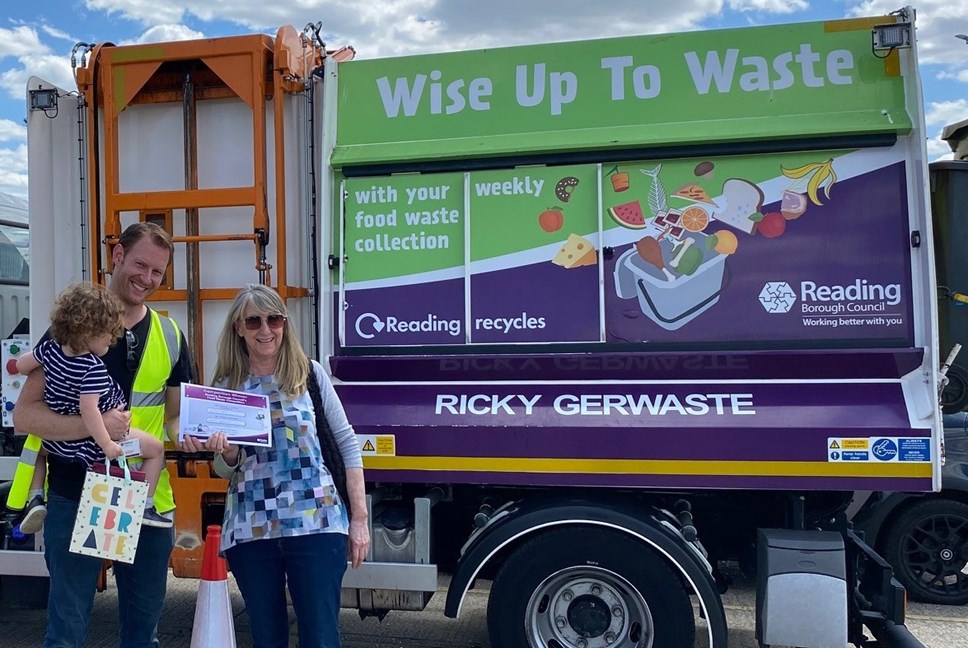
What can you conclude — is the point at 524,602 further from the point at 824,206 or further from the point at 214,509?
the point at 824,206

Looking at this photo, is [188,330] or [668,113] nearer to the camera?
[668,113]

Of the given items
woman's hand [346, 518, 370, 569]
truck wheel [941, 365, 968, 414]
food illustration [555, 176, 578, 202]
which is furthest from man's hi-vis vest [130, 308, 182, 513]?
truck wheel [941, 365, 968, 414]

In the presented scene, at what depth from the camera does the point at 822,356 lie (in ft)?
11.5

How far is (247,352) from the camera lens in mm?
2900

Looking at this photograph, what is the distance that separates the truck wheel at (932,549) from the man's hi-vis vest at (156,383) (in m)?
4.62

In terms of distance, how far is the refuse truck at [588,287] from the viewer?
11.5ft

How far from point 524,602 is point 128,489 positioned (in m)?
1.79

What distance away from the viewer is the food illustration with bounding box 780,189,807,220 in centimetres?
362

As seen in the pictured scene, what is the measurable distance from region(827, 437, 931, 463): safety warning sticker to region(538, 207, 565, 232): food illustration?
4.96 ft

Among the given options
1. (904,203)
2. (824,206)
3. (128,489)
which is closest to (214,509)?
(128,489)

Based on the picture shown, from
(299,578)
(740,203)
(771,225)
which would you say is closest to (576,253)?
(740,203)

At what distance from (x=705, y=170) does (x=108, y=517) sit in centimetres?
283

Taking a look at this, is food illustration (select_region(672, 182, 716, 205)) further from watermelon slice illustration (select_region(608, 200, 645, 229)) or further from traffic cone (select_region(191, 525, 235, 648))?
traffic cone (select_region(191, 525, 235, 648))

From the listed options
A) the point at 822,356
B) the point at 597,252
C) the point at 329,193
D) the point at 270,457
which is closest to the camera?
the point at 270,457
